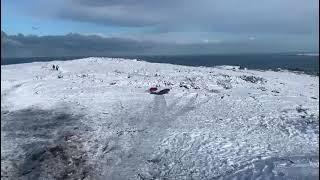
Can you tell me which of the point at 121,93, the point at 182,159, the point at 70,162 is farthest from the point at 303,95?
the point at 70,162

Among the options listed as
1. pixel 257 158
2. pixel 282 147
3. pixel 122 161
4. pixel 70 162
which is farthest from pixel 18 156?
pixel 282 147

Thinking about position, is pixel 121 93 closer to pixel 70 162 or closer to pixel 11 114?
pixel 11 114

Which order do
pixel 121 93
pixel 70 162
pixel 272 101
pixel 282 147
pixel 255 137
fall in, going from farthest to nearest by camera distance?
pixel 121 93
pixel 272 101
pixel 255 137
pixel 282 147
pixel 70 162

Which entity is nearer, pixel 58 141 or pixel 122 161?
pixel 122 161

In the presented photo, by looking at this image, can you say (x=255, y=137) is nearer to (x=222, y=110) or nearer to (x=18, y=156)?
(x=222, y=110)

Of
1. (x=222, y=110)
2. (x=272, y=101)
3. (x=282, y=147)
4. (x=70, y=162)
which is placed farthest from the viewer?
(x=272, y=101)

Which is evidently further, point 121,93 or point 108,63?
point 108,63
